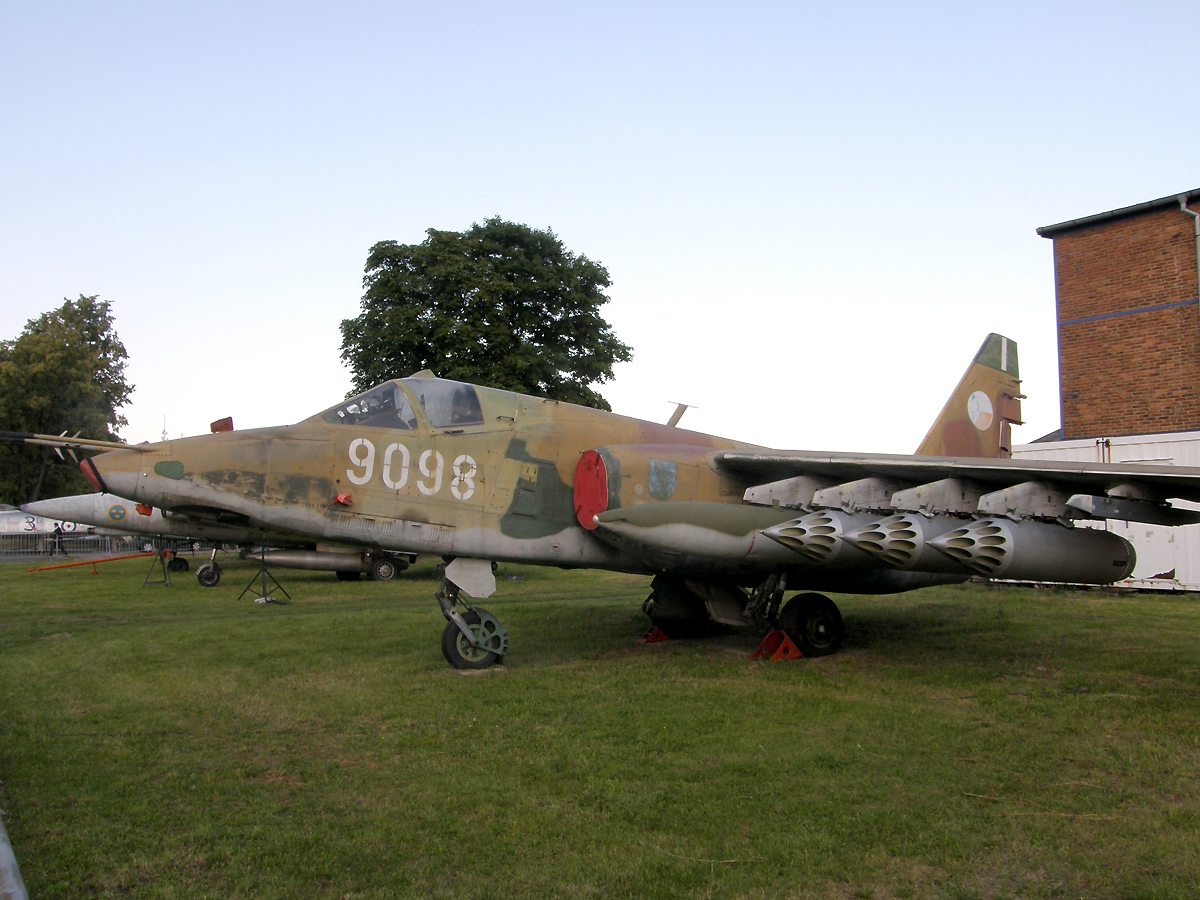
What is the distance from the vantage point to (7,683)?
8250mm

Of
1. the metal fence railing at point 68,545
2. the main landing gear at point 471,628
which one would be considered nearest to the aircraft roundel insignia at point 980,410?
the main landing gear at point 471,628

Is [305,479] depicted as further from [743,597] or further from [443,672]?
[743,597]

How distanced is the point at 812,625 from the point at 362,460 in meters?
5.44

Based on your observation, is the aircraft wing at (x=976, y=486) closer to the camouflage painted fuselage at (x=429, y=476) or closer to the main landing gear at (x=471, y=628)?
the camouflage painted fuselage at (x=429, y=476)

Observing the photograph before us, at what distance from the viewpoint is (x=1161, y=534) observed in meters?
16.9

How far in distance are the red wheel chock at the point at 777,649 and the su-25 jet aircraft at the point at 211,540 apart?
38.5 feet

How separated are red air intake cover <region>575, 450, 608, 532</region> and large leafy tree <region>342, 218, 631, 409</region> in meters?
16.8

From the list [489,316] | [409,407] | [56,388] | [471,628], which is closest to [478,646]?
[471,628]

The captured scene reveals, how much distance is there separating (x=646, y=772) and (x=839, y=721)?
210 centimetres

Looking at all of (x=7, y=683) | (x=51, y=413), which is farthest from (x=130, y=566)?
(x=7, y=683)

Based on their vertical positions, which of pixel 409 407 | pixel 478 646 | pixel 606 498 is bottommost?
pixel 478 646

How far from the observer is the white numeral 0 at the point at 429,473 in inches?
339

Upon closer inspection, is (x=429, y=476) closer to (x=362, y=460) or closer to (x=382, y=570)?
(x=362, y=460)

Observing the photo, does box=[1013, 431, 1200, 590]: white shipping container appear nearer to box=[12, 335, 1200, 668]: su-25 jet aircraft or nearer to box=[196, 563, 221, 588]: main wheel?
box=[12, 335, 1200, 668]: su-25 jet aircraft
